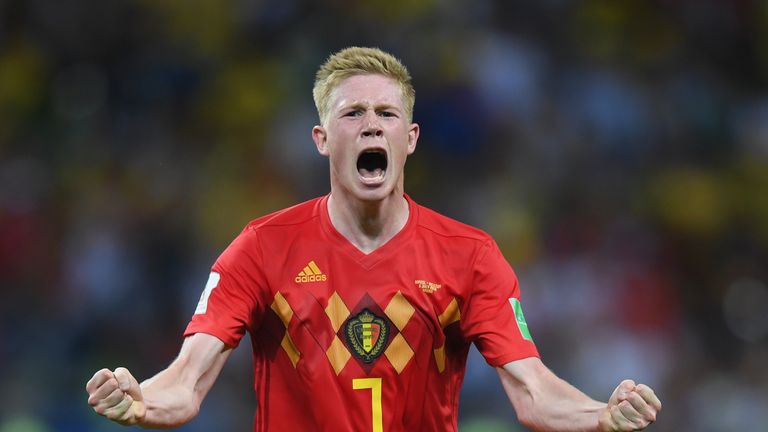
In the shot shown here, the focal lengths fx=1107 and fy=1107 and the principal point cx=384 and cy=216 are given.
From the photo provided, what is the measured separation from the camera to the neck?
181 inches

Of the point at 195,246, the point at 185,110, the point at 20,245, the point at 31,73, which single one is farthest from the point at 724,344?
the point at 31,73

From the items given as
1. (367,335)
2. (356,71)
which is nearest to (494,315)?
(367,335)

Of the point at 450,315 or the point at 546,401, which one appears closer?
the point at 546,401

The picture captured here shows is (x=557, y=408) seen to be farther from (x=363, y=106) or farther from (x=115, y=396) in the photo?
(x=115, y=396)

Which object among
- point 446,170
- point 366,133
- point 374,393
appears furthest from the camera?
point 446,170

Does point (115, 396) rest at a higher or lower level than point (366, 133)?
lower

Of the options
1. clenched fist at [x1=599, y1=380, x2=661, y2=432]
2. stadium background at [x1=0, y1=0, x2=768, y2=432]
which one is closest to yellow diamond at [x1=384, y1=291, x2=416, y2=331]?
clenched fist at [x1=599, y1=380, x2=661, y2=432]

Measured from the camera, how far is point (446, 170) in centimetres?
855

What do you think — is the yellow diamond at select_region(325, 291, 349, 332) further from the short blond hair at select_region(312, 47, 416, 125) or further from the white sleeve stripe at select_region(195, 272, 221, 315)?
the short blond hair at select_region(312, 47, 416, 125)

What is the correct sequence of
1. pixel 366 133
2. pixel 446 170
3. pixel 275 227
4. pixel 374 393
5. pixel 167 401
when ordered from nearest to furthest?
pixel 167 401 → pixel 374 393 → pixel 366 133 → pixel 275 227 → pixel 446 170

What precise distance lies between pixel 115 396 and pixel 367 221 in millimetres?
1383

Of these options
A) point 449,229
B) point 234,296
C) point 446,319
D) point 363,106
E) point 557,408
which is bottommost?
point 557,408

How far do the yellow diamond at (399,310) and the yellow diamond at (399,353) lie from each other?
0.05 meters

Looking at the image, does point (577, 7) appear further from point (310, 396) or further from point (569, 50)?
point (310, 396)
